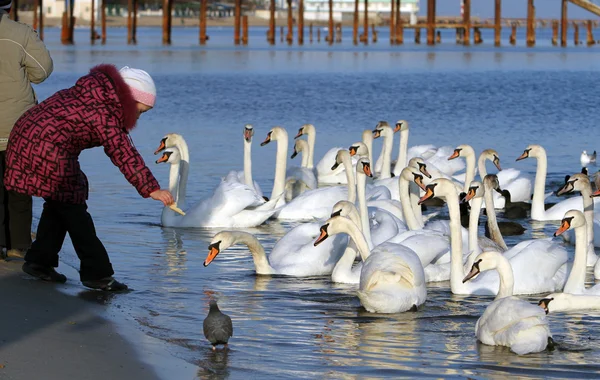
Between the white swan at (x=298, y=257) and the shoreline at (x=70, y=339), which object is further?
the white swan at (x=298, y=257)

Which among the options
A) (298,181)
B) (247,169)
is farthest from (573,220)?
(298,181)

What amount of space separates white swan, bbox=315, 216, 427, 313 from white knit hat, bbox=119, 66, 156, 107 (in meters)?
1.99

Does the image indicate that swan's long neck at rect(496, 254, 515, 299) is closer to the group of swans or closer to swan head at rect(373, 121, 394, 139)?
the group of swans

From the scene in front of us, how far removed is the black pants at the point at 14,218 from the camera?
8.59 metres

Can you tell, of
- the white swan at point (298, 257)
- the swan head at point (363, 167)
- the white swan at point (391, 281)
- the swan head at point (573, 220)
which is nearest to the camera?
the white swan at point (391, 281)

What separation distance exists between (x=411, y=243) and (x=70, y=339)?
3665 mm

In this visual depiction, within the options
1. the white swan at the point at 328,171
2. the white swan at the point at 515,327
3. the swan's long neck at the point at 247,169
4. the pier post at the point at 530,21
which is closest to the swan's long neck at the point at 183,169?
the swan's long neck at the point at 247,169

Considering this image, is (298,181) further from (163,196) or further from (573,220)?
(163,196)

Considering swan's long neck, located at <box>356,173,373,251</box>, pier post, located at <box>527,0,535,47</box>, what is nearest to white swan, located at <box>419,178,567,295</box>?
swan's long neck, located at <box>356,173,373,251</box>

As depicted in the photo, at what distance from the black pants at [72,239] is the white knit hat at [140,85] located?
868 millimetres

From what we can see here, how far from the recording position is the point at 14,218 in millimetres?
8742

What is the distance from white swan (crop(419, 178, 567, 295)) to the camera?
9.25 meters

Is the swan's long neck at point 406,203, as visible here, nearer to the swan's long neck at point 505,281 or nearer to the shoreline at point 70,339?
the swan's long neck at point 505,281

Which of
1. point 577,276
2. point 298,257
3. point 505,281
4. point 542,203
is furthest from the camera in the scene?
point 542,203
